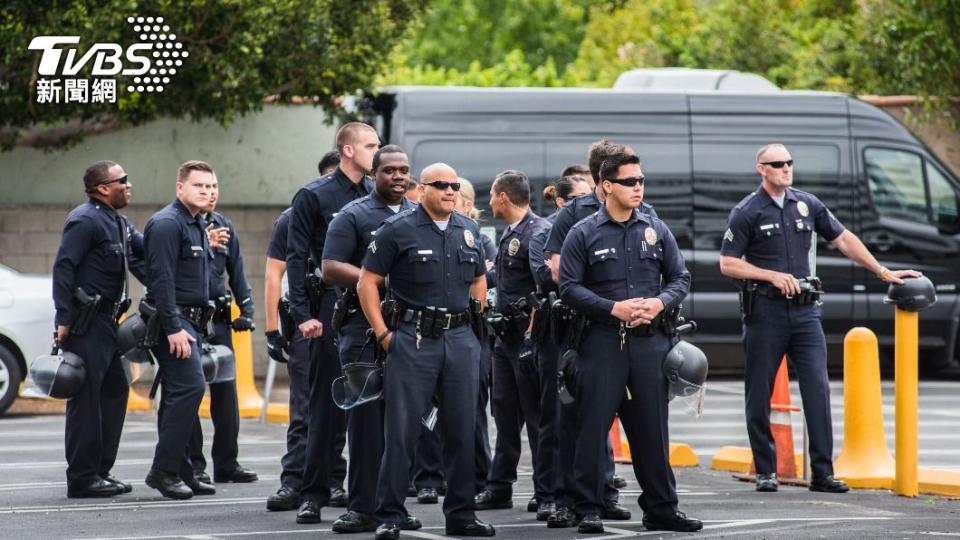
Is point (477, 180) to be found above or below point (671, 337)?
above

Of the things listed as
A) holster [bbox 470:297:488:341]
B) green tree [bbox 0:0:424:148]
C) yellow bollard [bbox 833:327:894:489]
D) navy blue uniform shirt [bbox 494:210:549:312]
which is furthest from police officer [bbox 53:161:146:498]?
green tree [bbox 0:0:424:148]

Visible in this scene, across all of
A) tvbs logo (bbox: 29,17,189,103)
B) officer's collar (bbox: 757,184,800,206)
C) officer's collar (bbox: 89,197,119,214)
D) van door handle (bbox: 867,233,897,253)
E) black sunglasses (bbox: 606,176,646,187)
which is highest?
tvbs logo (bbox: 29,17,189,103)

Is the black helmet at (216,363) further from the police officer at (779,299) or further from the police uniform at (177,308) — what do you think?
the police officer at (779,299)

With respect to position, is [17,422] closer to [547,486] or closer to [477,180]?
[477,180]

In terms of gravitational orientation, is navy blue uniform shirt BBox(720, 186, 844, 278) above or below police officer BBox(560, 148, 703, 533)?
above

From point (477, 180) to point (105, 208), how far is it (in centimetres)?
822

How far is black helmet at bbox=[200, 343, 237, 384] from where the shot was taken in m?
11.5

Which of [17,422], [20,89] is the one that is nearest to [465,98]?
[20,89]

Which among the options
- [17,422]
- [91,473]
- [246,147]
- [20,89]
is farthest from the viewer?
[246,147]

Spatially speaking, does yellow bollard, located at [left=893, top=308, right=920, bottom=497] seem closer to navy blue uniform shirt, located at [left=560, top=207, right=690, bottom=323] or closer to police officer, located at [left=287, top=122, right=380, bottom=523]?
navy blue uniform shirt, located at [left=560, top=207, right=690, bottom=323]

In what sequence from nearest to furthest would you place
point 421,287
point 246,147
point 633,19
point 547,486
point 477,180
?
point 421,287
point 547,486
point 477,180
point 246,147
point 633,19

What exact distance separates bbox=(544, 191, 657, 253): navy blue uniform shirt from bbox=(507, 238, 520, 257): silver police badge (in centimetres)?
46

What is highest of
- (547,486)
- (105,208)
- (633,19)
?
(633,19)

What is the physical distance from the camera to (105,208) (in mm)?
11250
